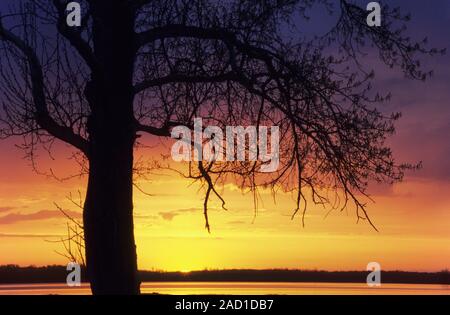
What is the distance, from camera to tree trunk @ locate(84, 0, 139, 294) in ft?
36.5

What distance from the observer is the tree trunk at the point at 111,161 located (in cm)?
1112

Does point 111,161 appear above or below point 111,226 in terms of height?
above

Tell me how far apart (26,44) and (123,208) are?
3.33 m

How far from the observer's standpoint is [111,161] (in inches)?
441

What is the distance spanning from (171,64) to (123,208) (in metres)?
2.53

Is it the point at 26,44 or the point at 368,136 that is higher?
the point at 26,44

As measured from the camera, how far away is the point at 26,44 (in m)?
12.4
